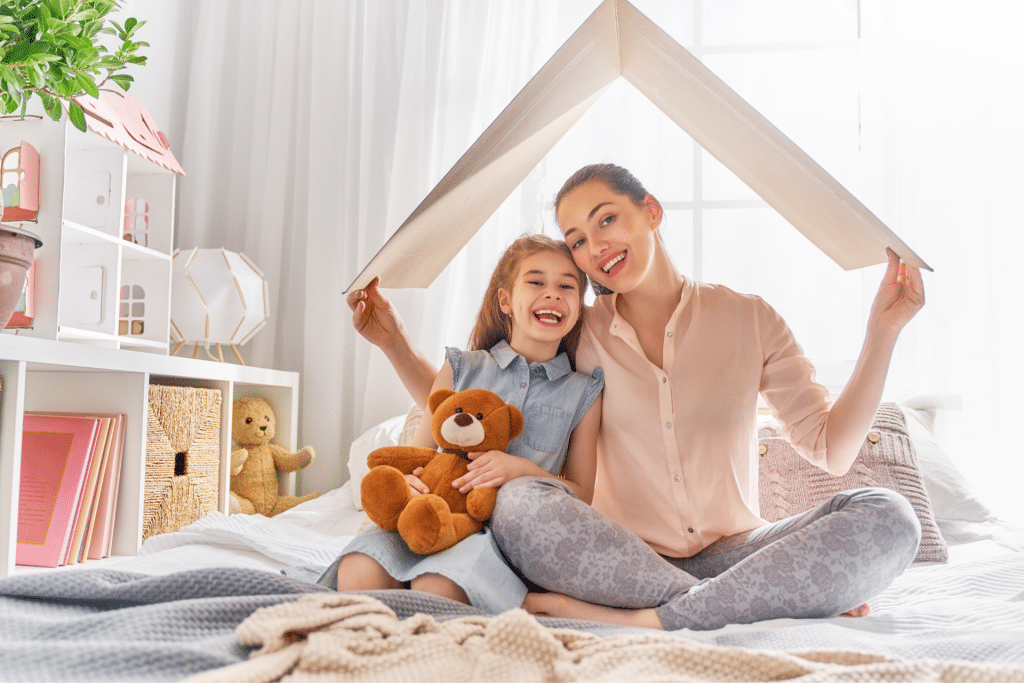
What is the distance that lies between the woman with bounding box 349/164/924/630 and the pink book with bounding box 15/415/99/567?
0.64m

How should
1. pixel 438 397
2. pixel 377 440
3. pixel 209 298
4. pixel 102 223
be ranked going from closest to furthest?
pixel 438 397 < pixel 102 223 < pixel 377 440 < pixel 209 298

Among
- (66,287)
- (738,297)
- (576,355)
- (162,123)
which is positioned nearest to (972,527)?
(738,297)

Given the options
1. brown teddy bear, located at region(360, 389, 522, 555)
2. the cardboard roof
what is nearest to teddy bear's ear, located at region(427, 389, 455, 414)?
brown teddy bear, located at region(360, 389, 522, 555)

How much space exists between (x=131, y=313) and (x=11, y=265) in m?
0.74

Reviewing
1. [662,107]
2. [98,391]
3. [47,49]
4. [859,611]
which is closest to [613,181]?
[662,107]

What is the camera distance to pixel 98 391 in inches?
57.2

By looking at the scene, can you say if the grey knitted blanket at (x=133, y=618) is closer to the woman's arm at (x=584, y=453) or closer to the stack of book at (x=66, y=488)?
the woman's arm at (x=584, y=453)

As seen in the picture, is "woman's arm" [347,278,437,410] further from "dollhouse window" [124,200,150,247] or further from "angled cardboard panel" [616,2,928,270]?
"dollhouse window" [124,200,150,247]

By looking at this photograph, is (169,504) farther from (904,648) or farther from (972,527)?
(972,527)

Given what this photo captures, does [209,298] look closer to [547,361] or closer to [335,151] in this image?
[335,151]

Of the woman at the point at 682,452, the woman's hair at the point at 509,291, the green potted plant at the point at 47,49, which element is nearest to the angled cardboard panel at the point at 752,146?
the woman at the point at 682,452

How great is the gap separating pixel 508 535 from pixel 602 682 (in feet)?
1.30

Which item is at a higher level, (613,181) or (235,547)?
(613,181)

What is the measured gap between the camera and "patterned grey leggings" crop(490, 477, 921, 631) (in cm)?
80
